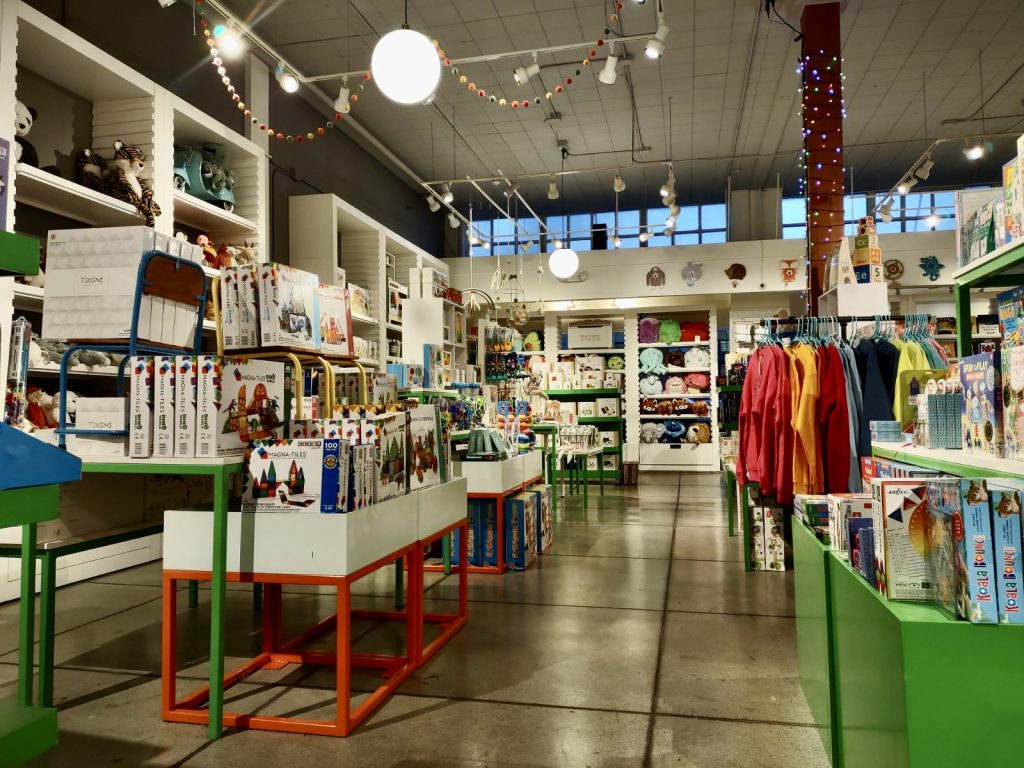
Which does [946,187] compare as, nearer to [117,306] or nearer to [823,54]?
[823,54]

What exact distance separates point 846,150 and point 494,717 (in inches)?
415

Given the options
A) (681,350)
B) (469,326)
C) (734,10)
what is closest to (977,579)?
(734,10)

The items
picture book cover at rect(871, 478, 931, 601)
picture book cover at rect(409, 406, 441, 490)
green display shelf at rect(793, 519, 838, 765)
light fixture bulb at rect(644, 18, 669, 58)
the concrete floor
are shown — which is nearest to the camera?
picture book cover at rect(871, 478, 931, 601)

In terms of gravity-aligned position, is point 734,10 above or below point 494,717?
above

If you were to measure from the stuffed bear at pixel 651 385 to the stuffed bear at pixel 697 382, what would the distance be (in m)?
0.42

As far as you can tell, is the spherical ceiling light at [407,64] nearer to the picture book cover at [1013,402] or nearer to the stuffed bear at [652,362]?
the picture book cover at [1013,402]

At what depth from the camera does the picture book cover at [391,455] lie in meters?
2.72

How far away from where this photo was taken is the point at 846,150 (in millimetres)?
10711

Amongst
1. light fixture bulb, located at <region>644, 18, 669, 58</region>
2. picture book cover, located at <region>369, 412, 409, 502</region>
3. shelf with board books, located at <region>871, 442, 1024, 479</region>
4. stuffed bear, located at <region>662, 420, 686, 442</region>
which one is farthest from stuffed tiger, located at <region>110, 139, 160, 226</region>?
stuffed bear, located at <region>662, 420, 686, 442</region>

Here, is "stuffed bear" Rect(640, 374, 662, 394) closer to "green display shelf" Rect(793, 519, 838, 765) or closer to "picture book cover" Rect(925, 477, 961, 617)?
"green display shelf" Rect(793, 519, 838, 765)

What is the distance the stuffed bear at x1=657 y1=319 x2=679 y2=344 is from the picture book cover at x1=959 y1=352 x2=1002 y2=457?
972 cm

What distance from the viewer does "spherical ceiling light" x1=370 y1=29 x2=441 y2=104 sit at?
387cm

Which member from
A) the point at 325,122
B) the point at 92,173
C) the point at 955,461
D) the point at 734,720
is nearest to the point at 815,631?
the point at 734,720

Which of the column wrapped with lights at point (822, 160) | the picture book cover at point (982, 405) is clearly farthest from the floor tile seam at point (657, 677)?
the column wrapped with lights at point (822, 160)
